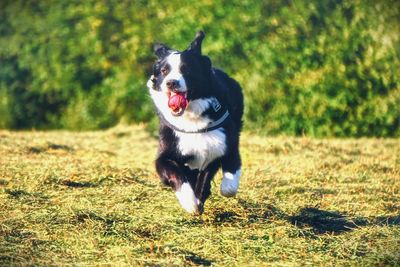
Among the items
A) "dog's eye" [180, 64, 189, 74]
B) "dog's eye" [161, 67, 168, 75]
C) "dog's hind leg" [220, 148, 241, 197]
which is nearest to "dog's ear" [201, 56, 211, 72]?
"dog's eye" [180, 64, 189, 74]

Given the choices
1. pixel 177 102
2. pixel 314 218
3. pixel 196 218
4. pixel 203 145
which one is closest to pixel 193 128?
pixel 203 145

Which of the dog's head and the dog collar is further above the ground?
the dog's head

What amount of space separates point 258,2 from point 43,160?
5.24 metres

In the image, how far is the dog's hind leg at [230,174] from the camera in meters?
5.54

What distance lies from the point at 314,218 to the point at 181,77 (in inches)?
55.6

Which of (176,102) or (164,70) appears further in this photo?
(164,70)

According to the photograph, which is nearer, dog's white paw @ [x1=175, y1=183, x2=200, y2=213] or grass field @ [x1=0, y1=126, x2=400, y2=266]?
grass field @ [x1=0, y1=126, x2=400, y2=266]

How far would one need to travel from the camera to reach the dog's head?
213 inches

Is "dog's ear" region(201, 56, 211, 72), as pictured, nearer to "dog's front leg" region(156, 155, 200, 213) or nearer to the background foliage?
"dog's front leg" region(156, 155, 200, 213)

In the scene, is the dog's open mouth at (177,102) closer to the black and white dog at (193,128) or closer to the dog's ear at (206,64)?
the black and white dog at (193,128)

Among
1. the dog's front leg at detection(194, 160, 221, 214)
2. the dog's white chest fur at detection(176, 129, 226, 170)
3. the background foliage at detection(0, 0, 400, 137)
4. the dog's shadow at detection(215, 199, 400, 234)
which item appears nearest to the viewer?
the dog's shadow at detection(215, 199, 400, 234)

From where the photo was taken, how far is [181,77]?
542cm

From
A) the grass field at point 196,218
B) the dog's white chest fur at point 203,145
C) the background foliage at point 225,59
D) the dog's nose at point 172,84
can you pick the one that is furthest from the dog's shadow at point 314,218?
the background foliage at point 225,59

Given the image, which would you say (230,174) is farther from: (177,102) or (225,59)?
(225,59)
